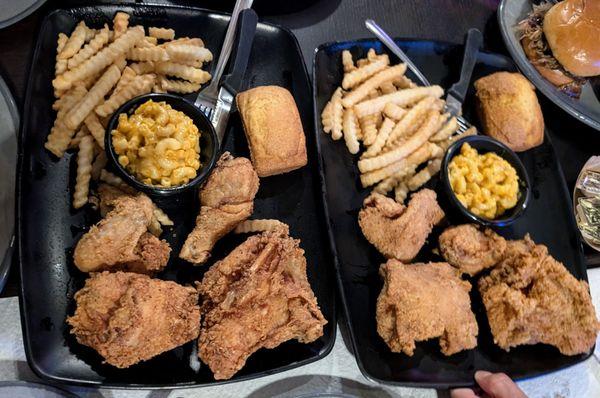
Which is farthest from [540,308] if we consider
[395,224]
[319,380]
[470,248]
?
[319,380]

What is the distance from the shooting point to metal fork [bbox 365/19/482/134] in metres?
2.89

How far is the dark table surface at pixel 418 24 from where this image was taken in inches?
119

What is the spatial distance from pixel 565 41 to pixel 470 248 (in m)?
1.45

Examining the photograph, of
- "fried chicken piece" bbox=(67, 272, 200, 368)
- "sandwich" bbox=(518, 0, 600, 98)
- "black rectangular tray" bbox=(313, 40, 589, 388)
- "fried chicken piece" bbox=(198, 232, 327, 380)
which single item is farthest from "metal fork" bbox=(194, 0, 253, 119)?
"sandwich" bbox=(518, 0, 600, 98)

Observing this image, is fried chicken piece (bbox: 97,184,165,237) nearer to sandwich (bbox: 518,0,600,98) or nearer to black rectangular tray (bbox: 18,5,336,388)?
black rectangular tray (bbox: 18,5,336,388)

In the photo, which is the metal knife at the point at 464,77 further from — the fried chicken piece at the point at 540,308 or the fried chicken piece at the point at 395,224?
the fried chicken piece at the point at 540,308

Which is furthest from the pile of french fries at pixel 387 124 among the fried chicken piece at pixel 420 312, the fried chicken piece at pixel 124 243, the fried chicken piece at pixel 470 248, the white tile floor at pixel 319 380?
the fried chicken piece at pixel 124 243

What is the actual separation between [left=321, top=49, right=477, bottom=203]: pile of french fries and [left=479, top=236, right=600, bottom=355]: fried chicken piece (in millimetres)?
693

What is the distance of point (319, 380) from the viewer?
2443 millimetres

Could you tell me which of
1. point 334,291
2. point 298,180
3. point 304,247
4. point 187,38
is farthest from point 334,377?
point 187,38

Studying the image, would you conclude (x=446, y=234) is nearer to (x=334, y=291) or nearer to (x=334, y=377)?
(x=334, y=291)

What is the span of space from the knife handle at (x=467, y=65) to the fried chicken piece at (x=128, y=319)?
6.51ft

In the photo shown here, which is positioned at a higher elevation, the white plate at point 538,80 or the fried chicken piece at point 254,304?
the white plate at point 538,80

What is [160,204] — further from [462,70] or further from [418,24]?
[418,24]
